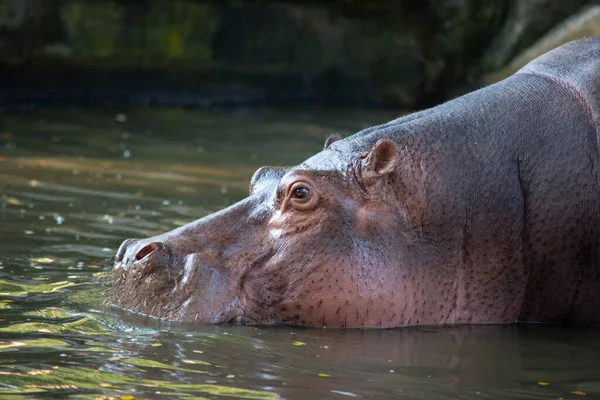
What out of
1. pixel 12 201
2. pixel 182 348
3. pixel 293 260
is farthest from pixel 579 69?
pixel 12 201

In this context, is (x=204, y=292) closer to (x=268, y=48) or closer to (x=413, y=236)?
(x=413, y=236)

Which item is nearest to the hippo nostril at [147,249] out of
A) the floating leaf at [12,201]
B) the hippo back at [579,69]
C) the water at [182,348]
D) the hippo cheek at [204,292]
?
the hippo cheek at [204,292]

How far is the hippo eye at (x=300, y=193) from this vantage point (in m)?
5.44

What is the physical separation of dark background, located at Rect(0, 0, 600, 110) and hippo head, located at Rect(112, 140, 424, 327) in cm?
1056

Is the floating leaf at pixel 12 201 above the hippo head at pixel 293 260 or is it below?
above

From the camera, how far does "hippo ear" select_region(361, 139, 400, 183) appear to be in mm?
5484

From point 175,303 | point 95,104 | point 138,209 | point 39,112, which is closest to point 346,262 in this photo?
point 175,303

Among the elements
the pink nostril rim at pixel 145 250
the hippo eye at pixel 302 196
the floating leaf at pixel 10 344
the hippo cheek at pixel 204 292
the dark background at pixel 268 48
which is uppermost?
the dark background at pixel 268 48

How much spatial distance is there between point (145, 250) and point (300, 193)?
79cm

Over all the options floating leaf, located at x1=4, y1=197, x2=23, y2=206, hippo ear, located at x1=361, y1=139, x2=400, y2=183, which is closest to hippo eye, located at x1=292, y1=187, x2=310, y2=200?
hippo ear, located at x1=361, y1=139, x2=400, y2=183

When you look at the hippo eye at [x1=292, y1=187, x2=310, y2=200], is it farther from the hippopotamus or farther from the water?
the water

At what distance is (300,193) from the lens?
5.45 meters

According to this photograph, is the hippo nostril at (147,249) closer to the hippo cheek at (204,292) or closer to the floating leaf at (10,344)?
the hippo cheek at (204,292)

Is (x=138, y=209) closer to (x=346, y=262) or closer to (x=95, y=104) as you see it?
(x=346, y=262)
